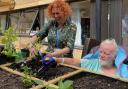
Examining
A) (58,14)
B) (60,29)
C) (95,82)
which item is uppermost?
(58,14)

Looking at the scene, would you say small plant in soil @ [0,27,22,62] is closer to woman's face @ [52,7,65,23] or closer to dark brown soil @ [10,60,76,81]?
dark brown soil @ [10,60,76,81]

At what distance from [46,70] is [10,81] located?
249 millimetres

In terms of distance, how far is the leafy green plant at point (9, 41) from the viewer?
1.95 metres

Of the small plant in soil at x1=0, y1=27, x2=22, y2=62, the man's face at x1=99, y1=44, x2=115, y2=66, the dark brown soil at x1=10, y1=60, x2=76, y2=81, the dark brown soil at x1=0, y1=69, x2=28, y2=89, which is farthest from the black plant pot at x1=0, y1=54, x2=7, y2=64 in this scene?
the man's face at x1=99, y1=44, x2=115, y2=66

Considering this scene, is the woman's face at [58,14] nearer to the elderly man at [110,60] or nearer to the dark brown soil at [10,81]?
the elderly man at [110,60]

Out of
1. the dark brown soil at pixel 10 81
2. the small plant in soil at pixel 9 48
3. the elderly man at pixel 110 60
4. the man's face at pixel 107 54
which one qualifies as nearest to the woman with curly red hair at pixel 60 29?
the elderly man at pixel 110 60

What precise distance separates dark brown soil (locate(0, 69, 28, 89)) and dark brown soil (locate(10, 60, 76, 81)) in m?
0.11

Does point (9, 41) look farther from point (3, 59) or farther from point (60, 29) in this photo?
point (60, 29)

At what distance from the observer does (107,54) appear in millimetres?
2297

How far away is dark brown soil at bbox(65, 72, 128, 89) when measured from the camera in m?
1.41

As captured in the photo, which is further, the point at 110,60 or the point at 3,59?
the point at 110,60

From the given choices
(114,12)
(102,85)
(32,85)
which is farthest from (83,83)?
(114,12)

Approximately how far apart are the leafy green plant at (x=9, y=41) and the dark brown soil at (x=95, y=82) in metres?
0.63

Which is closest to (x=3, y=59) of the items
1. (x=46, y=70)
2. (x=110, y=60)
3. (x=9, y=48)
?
(x=9, y=48)
